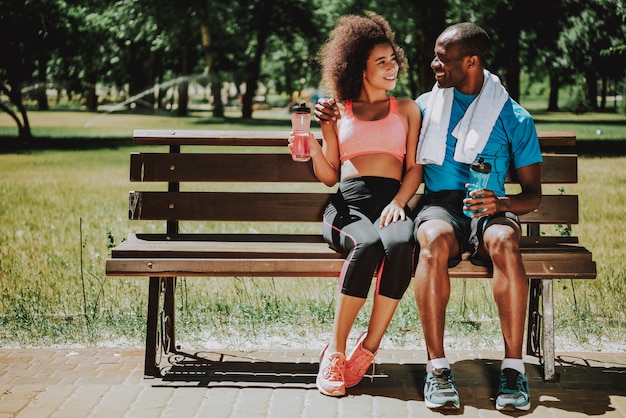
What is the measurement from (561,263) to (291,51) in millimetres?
47841

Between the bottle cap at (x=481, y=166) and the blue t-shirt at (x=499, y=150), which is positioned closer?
the bottle cap at (x=481, y=166)

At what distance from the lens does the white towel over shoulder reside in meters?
4.37

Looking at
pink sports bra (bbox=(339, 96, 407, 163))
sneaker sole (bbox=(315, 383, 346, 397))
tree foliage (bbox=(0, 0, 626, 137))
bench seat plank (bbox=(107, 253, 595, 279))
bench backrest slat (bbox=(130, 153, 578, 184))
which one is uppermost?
tree foliage (bbox=(0, 0, 626, 137))

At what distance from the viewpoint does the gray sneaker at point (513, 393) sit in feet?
13.0

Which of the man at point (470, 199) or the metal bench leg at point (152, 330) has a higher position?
the man at point (470, 199)

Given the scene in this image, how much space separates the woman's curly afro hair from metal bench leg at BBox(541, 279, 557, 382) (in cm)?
135

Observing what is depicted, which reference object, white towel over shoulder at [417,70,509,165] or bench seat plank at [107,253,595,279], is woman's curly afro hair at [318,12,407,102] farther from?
bench seat plank at [107,253,595,279]

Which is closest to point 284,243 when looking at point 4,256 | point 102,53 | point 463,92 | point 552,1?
point 463,92

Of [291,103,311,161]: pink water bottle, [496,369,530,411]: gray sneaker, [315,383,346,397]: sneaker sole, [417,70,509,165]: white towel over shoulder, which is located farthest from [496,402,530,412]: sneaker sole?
[291,103,311,161]: pink water bottle

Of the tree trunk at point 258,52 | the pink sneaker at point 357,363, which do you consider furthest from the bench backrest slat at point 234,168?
the tree trunk at point 258,52

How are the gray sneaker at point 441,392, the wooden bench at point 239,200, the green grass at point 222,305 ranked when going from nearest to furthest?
1. the gray sneaker at point 441,392
2. the wooden bench at point 239,200
3. the green grass at point 222,305

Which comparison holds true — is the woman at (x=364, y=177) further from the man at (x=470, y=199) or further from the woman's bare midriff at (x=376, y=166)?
the man at (x=470, y=199)

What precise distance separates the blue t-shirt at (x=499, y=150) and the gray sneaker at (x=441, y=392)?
3.20 feet

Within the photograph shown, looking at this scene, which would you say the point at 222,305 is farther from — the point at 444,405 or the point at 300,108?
the point at 444,405
